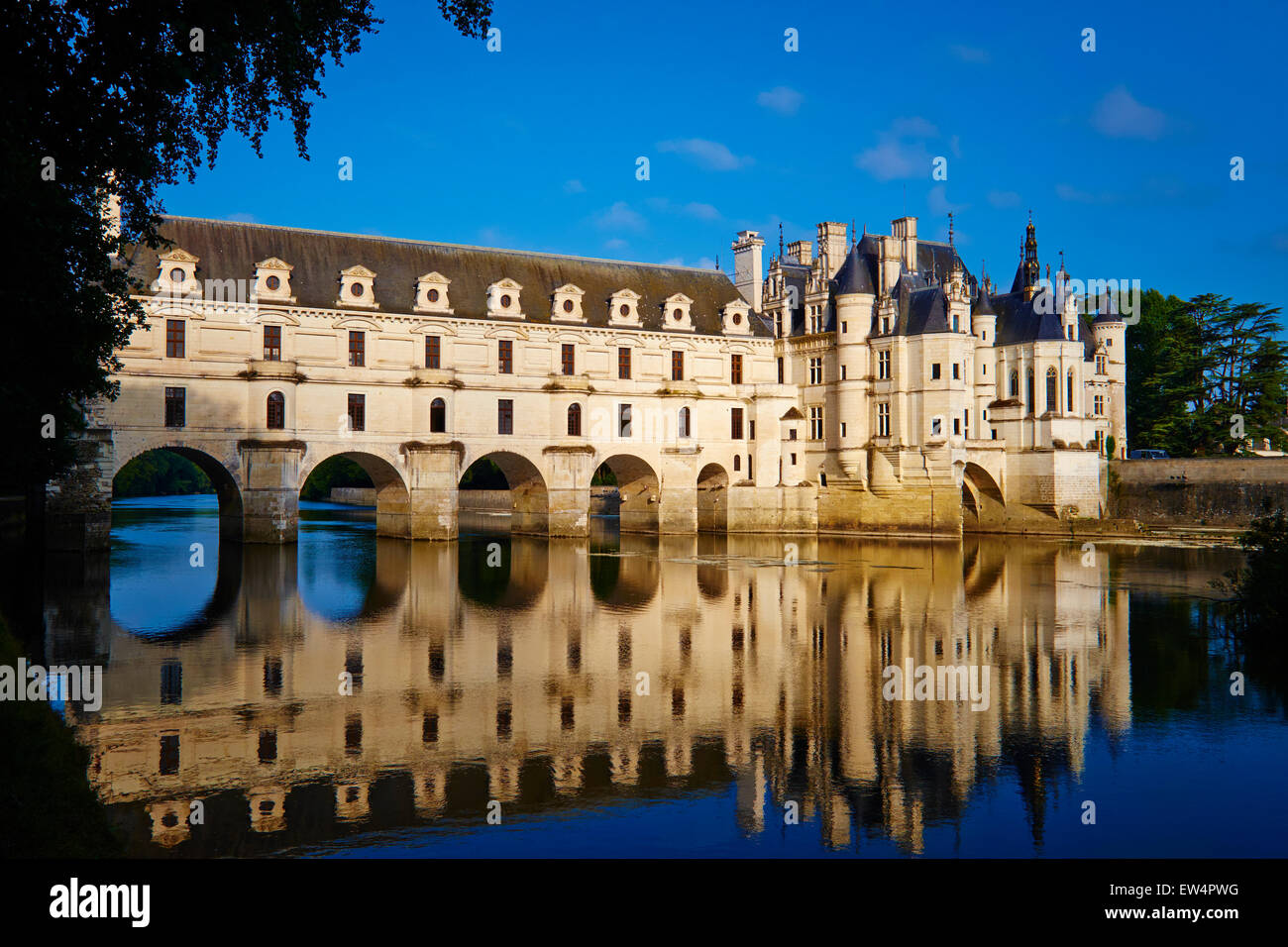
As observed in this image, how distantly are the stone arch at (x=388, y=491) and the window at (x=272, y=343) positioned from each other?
4314mm

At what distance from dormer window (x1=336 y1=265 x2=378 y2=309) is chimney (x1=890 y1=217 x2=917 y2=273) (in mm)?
26845

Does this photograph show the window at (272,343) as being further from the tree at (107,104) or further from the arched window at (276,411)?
the tree at (107,104)

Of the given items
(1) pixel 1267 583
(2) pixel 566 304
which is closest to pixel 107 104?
(1) pixel 1267 583

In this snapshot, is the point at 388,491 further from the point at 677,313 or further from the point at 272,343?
the point at 677,313

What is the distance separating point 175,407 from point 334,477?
56305 millimetres

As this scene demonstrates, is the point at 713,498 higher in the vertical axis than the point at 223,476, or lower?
lower

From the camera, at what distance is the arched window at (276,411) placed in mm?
41312

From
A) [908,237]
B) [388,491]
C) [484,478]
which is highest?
[908,237]

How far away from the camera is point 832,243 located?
5678 centimetres

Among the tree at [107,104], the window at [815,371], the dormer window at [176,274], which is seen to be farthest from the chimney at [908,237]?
the tree at [107,104]

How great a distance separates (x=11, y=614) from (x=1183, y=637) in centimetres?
2407

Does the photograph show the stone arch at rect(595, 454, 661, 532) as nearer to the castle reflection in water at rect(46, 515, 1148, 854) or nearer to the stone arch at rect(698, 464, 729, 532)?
the stone arch at rect(698, 464, 729, 532)

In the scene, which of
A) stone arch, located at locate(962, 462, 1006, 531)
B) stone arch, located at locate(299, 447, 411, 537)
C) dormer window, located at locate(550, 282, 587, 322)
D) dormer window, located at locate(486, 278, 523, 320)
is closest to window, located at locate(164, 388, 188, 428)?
stone arch, located at locate(299, 447, 411, 537)

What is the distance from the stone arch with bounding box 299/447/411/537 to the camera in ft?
144
